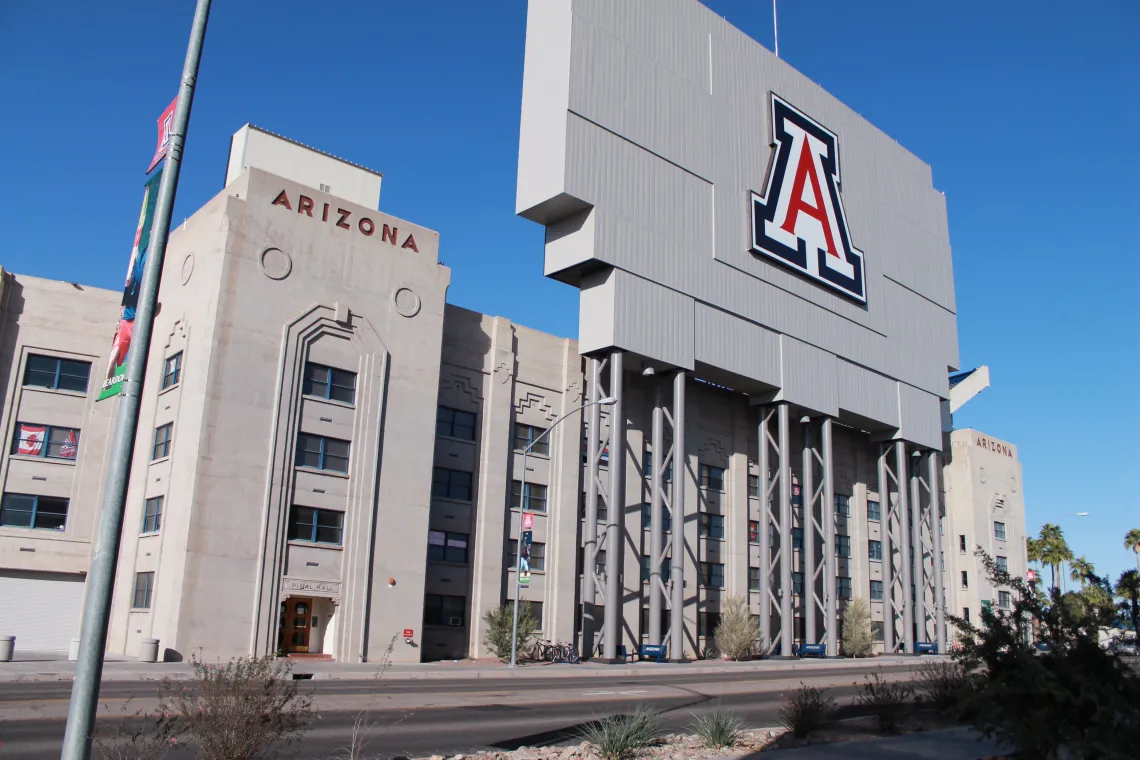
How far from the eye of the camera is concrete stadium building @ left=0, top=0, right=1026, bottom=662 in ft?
115

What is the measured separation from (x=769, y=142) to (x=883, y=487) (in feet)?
72.1

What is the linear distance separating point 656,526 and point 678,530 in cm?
205

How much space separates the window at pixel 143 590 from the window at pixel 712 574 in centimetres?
2670

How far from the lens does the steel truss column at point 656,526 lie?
42.5m

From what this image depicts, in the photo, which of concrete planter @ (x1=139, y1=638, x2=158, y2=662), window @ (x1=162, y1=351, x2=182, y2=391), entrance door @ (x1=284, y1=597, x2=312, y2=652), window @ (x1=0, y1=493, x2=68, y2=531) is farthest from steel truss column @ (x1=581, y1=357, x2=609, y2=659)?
window @ (x1=0, y1=493, x2=68, y2=531)

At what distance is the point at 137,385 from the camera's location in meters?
9.07

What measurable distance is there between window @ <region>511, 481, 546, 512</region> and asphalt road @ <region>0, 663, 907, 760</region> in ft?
44.1

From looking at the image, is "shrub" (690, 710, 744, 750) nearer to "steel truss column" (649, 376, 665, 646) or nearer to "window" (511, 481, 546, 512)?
"steel truss column" (649, 376, 665, 646)

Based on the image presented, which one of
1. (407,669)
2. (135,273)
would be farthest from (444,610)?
(135,273)

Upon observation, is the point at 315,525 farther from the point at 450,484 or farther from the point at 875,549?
the point at 875,549

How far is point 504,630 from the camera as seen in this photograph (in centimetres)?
3884

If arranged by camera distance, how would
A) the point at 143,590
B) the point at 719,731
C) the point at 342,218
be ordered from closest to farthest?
1. the point at 719,731
2. the point at 143,590
3. the point at 342,218

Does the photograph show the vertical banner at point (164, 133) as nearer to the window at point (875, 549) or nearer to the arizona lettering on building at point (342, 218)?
the arizona lettering on building at point (342, 218)

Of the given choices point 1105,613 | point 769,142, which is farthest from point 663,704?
point 769,142
